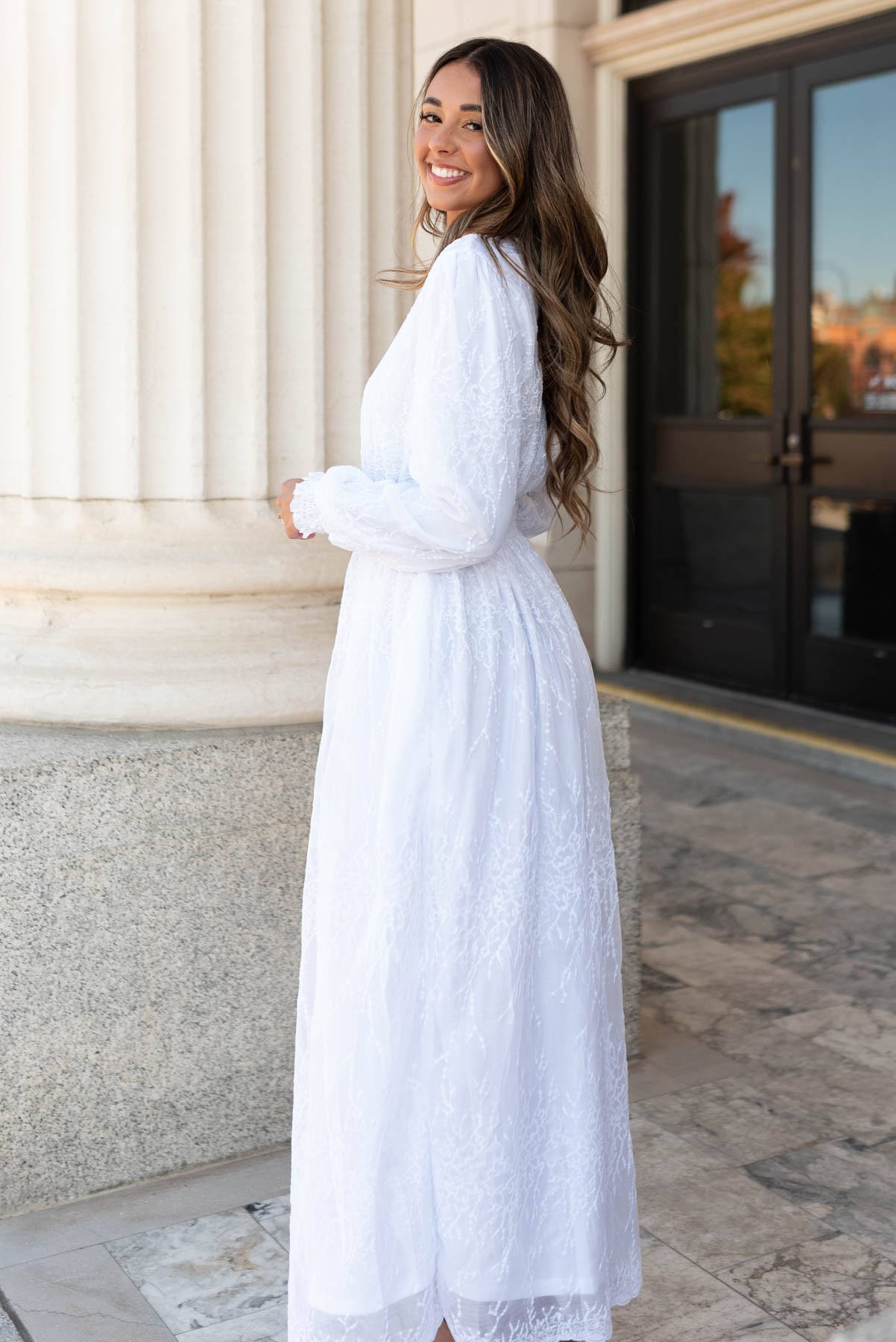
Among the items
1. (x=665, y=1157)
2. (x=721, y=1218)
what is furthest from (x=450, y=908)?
(x=665, y=1157)

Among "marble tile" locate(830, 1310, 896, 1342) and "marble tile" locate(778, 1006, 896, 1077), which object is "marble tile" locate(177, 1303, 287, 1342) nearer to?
"marble tile" locate(830, 1310, 896, 1342)

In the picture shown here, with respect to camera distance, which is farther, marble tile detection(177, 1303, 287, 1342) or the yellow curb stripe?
the yellow curb stripe

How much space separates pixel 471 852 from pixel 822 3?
5.62m

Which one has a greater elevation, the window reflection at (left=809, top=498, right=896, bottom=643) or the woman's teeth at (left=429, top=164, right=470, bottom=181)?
the woman's teeth at (left=429, top=164, right=470, bottom=181)

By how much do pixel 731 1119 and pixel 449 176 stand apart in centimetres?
207

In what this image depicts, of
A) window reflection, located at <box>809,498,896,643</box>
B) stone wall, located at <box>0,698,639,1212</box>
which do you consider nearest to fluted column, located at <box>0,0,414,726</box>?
stone wall, located at <box>0,698,639,1212</box>

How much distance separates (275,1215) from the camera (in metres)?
2.93

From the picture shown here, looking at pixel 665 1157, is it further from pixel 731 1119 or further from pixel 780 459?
pixel 780 459

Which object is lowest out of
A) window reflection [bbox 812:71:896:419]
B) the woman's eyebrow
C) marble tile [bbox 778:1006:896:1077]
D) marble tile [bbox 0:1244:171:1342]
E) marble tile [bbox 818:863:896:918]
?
marble tile [bbox 0:1244:171:1342]

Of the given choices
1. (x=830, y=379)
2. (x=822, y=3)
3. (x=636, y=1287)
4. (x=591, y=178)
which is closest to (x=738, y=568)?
(x=830, y=379)

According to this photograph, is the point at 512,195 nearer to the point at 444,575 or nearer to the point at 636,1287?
the point at 444,575

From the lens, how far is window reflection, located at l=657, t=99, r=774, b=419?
738 centimetres

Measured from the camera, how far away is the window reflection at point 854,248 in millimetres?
6766

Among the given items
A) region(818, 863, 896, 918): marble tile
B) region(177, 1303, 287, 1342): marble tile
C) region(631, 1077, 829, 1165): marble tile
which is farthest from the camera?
region(818, 863, 896, 918): marble tile
